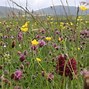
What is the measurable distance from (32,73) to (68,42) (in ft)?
5.85

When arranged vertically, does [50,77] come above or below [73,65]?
below

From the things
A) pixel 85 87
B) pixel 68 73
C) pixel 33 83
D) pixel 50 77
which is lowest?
pixel 33 83

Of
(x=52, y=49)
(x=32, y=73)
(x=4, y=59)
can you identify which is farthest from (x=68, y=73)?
(x=52, y=49)

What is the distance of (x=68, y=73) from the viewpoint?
1.47 meters

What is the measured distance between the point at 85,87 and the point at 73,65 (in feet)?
3.12

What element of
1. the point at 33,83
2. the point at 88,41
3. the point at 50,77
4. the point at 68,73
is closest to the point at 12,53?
the point at 33,83

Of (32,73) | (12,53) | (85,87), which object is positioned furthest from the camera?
(12,53)

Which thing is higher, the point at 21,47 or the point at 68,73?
the point at 68,73

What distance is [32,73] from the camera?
9.52 ft

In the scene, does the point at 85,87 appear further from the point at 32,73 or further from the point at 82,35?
the point at 82,35

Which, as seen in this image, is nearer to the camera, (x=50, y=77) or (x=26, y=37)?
(x=50, y=77)

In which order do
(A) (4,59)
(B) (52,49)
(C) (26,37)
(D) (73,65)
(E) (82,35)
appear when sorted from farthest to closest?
(C) (26,37)
(E) (82,35)
(B) (52,49)
(A) (4,59)
(D) (73,65)

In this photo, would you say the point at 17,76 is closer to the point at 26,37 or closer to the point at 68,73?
the point at 68,73

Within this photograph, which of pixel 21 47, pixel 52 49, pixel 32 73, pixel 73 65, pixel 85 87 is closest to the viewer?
pixel 85 87
